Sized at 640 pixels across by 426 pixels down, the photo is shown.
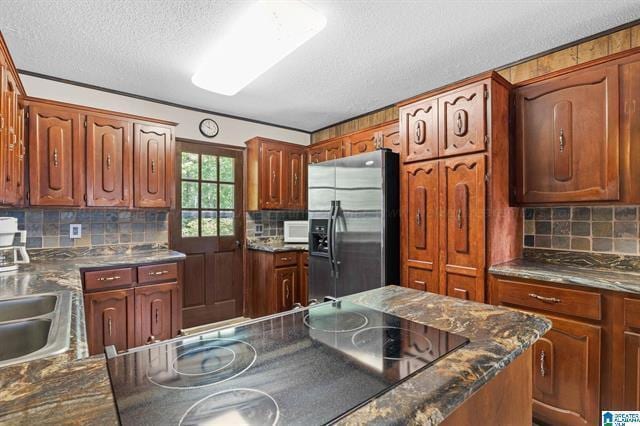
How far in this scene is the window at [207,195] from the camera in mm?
3490

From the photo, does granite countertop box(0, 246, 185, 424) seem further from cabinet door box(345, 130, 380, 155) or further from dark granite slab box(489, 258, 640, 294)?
cabinet door box(345, 130, 380, 155)

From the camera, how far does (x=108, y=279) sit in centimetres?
243

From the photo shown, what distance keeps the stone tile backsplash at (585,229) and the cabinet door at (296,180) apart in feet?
8.15

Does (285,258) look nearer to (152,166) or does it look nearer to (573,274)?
(152,166)

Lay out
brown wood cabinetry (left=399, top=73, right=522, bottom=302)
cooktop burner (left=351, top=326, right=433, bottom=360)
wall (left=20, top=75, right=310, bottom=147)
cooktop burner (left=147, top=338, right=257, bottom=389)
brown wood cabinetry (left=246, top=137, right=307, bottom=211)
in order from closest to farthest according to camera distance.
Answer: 1. cooktop burner (left=147, top=338, right=257, bottom=389)
2. cooktop burner (left=351, top=326, right=433, bottom=360)
3. brown wood cabinetry (left=399, top=73, right=522, bottom=302)
4. wall (left=20, top=75, right=310, bottom=147)
5. brown wood cabinetry (left=246, top=137, right=307, bottom=211)

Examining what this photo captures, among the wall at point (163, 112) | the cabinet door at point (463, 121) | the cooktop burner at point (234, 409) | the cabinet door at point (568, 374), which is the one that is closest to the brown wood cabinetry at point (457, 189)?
the cabinet door at point (463, 121)

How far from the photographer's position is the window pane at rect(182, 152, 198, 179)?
347cm

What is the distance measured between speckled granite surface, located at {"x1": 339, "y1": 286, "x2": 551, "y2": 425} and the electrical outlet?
271 centimetres

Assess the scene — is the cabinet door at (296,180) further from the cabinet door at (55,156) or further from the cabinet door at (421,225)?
the cabinet door at (55,156)

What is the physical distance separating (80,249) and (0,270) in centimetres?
73

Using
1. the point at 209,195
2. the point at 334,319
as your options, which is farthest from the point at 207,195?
the point at 334,319

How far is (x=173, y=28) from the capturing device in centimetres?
200

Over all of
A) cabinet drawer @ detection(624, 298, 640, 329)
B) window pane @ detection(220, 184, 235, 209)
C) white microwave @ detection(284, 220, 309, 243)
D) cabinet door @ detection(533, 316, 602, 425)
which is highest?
window pane @ detection(220, 184, 235, 209)

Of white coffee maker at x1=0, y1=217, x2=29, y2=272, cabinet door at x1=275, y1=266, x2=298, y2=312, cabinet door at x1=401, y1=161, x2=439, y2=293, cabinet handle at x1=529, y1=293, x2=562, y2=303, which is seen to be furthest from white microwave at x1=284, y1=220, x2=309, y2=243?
cabinet handle at x1=529, y1=293, x2=562, y2=303
